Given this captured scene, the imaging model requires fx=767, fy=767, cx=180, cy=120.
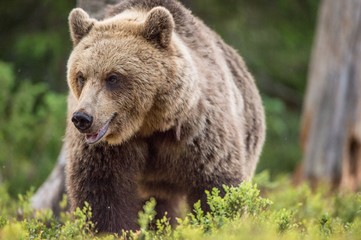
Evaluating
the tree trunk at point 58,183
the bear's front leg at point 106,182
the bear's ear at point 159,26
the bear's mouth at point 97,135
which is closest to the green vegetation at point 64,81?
the tree trunk at point 58,183

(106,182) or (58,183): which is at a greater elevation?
(106,182)

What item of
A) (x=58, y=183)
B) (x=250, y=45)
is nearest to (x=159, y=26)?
(x=58, y=183)

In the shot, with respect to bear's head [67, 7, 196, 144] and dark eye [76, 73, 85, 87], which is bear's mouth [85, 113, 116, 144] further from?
dark eye [76, 73, 85, 87]

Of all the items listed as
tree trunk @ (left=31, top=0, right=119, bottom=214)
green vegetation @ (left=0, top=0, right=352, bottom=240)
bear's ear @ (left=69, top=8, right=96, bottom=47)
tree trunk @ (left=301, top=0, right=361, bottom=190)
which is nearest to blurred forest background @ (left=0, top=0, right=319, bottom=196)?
green vegetation @ (left=0, top=0, right=352, bottom=240)

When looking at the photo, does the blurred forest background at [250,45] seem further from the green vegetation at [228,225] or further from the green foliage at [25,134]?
the green vegetation at [228,225]

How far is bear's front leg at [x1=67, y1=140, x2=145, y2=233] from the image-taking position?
17.9 ft

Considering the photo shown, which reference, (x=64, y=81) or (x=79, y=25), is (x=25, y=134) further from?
(x=79, y=25)

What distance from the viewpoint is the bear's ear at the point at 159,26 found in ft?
17.8

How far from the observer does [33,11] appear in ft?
52.1

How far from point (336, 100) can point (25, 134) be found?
538 centimetres

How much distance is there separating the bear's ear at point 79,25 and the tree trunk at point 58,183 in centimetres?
194

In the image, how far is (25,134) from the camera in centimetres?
1052

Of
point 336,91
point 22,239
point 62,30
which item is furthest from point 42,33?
point 22,239

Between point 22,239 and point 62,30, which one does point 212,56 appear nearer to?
point 22,239
